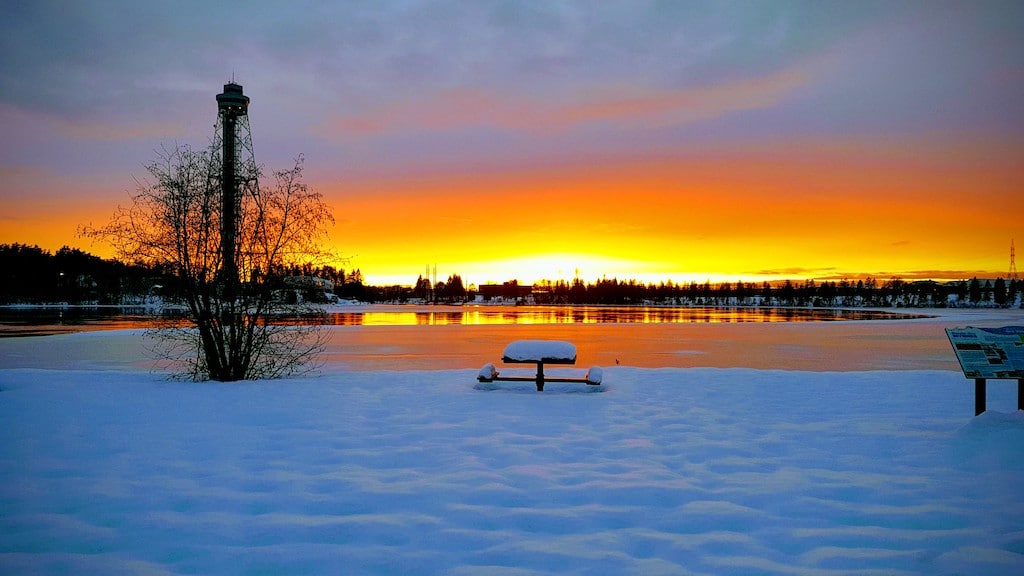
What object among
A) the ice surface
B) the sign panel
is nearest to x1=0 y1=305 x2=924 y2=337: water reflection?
the ice surface

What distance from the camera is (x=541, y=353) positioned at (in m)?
11.1

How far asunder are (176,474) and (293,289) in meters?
7.74

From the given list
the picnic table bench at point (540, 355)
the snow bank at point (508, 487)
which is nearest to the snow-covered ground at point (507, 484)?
the snow bank at point (508, 487)

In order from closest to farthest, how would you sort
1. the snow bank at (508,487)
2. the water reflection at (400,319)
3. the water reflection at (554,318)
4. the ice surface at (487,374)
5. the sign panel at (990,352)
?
the snow bank at (508,487)
the sign panel at (990,352)
the ice surface at (487,374)
the water reflection at (400,319)
the water reflection at (554,318)

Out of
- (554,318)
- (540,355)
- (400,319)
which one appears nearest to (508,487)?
(540,355)

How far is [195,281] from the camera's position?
12.7m

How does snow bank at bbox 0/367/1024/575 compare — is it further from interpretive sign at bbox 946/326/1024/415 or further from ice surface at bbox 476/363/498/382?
ice surface at bbox 476/363/498/382

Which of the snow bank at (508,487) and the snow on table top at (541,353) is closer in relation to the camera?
the snow bank at (508,487)

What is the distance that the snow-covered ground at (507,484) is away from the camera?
4188 millimetres

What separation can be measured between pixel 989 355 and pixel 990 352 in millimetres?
65

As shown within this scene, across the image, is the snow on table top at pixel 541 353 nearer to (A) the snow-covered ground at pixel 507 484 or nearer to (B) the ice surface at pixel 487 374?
(B) the ice surface at pixel 487 374

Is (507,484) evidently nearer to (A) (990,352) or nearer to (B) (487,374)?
(B) (487,374)

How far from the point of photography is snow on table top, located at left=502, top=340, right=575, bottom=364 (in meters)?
10.9

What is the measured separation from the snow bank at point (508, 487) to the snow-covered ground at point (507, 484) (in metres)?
0.03
